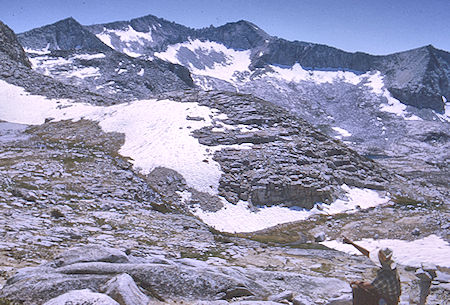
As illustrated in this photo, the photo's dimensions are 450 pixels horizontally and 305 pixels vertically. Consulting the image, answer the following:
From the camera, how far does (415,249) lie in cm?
2183

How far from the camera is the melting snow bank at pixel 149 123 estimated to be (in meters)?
36.9

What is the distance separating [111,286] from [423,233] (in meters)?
25.9

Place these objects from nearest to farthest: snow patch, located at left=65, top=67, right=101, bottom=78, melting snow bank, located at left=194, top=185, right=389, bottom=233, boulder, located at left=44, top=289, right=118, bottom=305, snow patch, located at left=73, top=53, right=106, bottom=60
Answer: boulder, located at left=44, top=289, right=118, bottom=305, melting snow bank, located at left=194, top=185, right=389, bottom=233, snow patch, located at left=65, top=67, right=101, bottom=78, snow patch, located at left=73, top=53, right=106, bottom=60

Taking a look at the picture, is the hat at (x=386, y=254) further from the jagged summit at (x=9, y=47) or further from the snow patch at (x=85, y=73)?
the snow patch at (x=85, y=73)

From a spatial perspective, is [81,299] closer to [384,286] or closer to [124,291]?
[124,291]

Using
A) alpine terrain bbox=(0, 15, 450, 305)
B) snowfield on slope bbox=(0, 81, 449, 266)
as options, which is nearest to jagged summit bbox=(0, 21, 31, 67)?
alpine terrain bbox=(0, 15, 450, 305)

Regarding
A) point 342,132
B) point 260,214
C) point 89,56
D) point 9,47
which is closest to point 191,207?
point 260,214

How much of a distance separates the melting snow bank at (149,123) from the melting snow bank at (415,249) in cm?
1564

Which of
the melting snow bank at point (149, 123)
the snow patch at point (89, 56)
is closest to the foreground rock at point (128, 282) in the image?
the melting snow bank at point (149, 123)

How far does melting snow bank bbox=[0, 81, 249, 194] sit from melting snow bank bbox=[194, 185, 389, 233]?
11.6ft

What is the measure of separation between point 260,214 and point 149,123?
2486 cm

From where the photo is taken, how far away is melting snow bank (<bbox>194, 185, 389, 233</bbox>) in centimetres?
3023

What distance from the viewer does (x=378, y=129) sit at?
193250mm

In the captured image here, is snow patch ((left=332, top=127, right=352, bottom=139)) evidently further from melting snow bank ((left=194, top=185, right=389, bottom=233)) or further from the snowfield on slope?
melting snow bank ((left=194, top=185, right=389, bottom=233))
